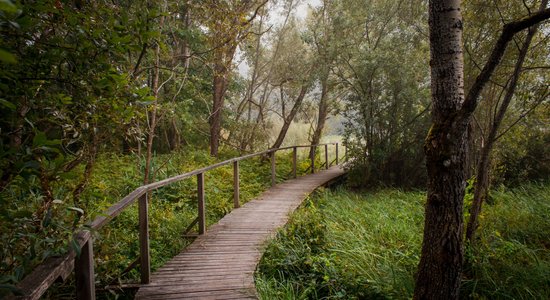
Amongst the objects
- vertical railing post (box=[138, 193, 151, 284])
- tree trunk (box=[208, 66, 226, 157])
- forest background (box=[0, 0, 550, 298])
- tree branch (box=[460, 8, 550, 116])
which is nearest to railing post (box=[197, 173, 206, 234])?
forest background (box=[0, 0, 550, 298])

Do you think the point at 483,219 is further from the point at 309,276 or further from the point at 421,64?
the point at 421,64

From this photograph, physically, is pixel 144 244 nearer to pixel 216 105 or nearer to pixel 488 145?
pixel 488 145

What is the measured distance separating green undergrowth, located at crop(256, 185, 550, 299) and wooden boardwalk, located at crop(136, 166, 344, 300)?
20 cm

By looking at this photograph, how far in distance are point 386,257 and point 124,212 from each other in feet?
14.2

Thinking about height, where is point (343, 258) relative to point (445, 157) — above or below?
below

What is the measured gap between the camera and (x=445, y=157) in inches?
106

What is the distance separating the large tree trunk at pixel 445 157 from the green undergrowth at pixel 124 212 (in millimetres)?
2552

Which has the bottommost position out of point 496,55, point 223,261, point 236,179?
point 223,261

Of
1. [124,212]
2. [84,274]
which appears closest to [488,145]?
[84,274]

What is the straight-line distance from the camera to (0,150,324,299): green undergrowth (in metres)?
1.85

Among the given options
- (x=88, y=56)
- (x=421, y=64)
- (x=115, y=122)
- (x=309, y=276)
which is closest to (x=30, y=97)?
(x=88, y=56)

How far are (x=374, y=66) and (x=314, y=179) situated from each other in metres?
3.80

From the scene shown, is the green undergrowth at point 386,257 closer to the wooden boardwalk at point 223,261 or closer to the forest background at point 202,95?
the wooden boardwalk at point 223,261

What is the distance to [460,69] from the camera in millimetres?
2750
